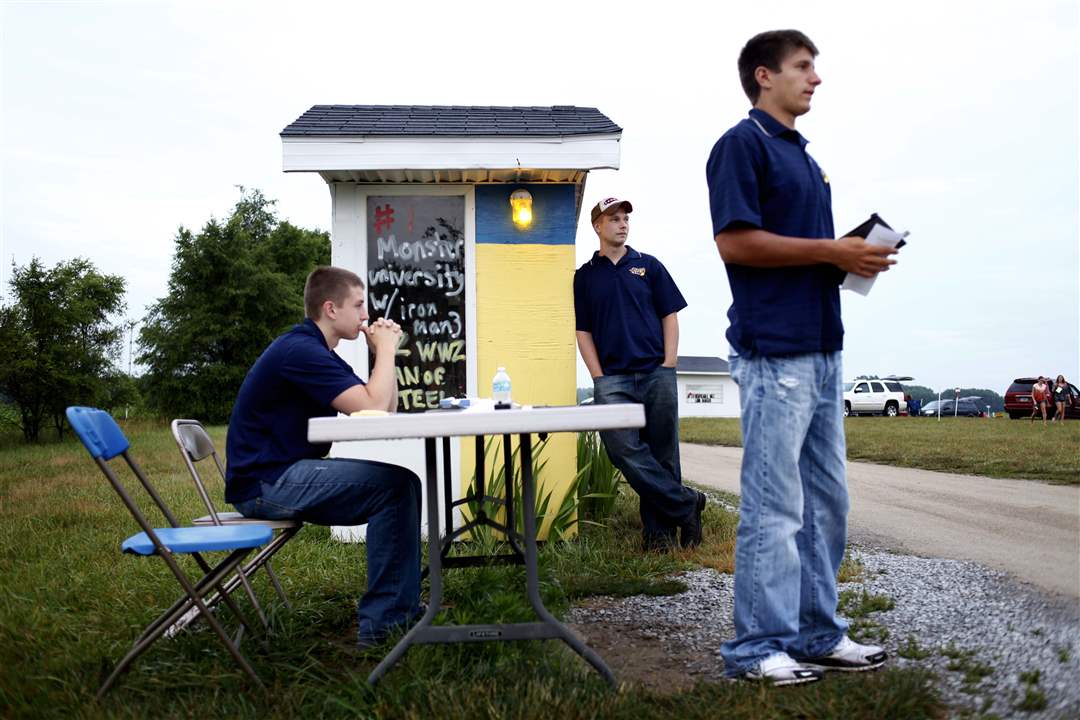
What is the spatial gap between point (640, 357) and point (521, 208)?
4.63ft

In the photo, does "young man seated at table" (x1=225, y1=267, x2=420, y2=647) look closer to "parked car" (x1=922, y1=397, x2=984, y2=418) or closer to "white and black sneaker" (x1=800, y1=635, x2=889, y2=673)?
"white and black sneaker" (x1=800, y1=635, x2=889, y2=673)

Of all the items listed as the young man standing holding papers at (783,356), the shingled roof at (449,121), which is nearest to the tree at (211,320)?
the shingled roof at (449,121)

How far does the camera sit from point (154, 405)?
36219mm

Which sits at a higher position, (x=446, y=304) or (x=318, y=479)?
(x=446, y=304)

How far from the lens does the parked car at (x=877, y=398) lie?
4131cm

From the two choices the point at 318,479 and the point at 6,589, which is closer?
the point at 318,479

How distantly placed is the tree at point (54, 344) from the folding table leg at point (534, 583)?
18380 mm

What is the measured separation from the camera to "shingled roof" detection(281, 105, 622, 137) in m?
5.75

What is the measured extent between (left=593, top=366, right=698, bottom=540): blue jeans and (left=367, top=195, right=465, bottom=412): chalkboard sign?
1124mm

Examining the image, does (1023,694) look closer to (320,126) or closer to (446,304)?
(446,304)

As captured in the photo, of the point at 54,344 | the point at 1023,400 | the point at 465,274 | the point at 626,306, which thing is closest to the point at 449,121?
the point at 465,274

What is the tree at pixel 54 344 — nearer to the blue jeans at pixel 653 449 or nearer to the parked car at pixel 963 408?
the blue jeans at pixel 653 449

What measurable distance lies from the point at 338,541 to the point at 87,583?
5.39ft

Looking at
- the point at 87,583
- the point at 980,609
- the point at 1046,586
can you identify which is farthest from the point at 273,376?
the point at 1046,586
